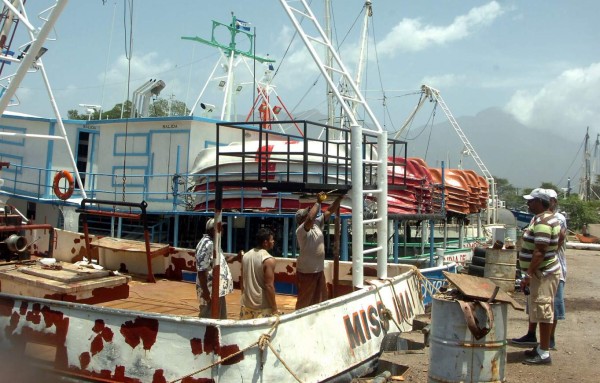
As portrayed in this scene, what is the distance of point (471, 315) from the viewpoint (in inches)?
193

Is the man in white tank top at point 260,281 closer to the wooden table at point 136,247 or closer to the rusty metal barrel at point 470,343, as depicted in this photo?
the rusty metal barrel at point 470,343

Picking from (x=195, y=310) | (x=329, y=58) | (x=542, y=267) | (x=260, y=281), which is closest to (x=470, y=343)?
(x=542, y=267)

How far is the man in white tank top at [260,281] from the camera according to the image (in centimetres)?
591

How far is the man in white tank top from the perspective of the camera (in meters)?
5.91

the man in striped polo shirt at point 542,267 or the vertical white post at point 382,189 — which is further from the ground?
the vertical white post at point 382,189

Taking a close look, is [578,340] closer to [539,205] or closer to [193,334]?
[539,205]

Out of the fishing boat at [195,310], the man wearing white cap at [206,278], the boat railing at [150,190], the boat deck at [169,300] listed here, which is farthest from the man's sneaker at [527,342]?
the boat railing at [150,190]

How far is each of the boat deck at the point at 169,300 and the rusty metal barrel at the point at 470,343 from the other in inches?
115

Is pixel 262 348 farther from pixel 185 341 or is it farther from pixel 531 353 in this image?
pixel 531 353

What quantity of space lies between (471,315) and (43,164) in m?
15.6

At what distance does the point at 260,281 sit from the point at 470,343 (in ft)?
7.13

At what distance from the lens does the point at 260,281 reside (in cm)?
597

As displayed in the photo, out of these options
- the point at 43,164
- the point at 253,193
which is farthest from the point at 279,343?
the point at 43,164

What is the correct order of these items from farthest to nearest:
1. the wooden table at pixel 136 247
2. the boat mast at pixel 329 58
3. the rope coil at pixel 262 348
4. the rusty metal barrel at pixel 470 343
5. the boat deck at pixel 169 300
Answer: the boat mast at pixel 329 58
the wooden table at pixel 136 247
the boat deck at pixel 169 300
the rusty metal barrel at pixel 470 343
the rope coil at pixel 262 348
